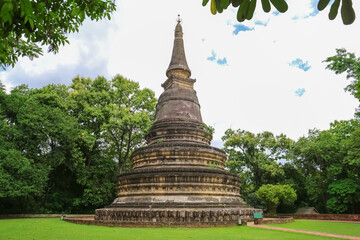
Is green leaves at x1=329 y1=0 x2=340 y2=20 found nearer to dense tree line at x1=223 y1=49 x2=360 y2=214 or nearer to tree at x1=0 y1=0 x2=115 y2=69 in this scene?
tree at x1=0 y1=0 x2=115 y2=69

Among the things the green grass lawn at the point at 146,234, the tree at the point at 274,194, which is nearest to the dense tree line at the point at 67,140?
the green grass lawn at the point at 146,234

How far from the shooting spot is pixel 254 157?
97.1 feet

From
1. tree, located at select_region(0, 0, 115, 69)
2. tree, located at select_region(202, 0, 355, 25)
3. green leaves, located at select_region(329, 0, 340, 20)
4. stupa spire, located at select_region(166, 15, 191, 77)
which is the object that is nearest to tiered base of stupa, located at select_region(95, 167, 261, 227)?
tree, located at select_region(0, 0, 115, 69)

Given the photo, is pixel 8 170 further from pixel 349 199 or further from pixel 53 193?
pixel 349 199

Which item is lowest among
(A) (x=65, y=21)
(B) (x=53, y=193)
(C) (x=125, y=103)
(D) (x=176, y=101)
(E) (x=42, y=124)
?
(B) (x=53, y=193)

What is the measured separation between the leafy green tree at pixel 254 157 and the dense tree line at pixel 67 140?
34.9ft

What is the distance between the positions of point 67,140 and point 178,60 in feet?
41.7

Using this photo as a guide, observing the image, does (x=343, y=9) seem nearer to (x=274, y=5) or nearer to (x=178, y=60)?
(x=274, y=5)

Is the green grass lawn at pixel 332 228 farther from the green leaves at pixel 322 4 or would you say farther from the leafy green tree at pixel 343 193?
the green leaves at pixel 322 4

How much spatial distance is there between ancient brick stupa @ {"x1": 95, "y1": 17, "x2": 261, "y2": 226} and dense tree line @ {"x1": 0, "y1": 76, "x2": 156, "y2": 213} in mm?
5336

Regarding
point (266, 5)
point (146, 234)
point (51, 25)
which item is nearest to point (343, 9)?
point (266, 5)

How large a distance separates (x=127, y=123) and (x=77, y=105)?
6.80 metres

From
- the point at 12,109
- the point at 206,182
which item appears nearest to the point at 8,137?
the point at 12,109

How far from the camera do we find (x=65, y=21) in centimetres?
594
